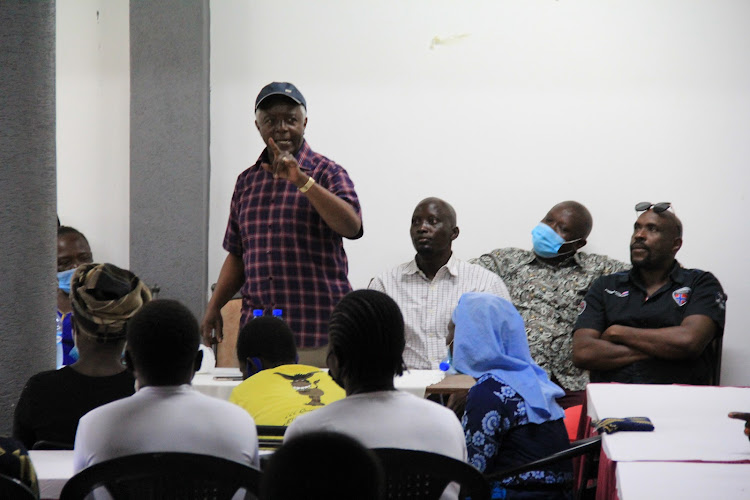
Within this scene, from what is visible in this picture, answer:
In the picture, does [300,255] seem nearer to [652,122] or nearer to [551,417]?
[551,417]

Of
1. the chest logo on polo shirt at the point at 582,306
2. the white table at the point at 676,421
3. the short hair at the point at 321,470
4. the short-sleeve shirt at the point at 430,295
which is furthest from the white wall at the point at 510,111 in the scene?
the short hair at the point at 321,470

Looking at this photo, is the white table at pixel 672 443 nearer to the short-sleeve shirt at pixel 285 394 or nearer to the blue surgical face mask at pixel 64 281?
the short-sleeve shirt at pixel 285 394

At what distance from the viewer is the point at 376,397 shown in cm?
200

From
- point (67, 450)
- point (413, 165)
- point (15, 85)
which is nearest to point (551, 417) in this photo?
point (67, 450)

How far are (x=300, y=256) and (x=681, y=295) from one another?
2.10 metres

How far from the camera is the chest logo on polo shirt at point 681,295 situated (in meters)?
4.75

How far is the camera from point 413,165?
238 inches

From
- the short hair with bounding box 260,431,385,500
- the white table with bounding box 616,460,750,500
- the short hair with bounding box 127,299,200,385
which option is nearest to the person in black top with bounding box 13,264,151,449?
the short hair with bounding box 127,299,200,385

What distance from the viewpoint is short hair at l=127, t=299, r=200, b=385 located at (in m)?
2.13

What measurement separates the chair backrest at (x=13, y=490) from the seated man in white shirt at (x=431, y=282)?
3518mm

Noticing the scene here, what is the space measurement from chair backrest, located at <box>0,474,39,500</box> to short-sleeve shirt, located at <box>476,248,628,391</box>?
3.87 m

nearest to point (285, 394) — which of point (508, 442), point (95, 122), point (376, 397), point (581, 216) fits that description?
point (376, 397)

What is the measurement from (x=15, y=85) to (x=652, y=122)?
13.4 feet

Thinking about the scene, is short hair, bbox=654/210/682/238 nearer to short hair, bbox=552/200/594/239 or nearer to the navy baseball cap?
short hair, bbox=552/200/594/239
